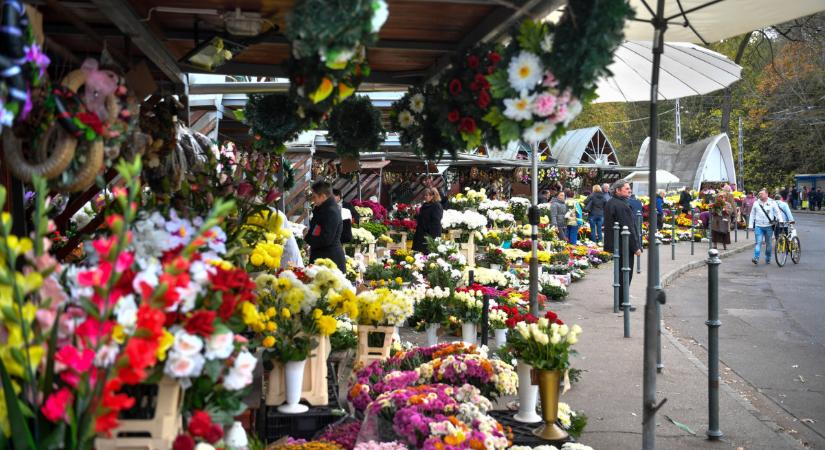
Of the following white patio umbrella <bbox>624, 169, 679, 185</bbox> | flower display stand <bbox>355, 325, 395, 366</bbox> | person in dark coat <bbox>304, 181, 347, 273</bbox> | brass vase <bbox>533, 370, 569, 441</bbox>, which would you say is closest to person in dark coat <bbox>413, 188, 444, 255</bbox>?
person in dark coat <bbox>304, 181, 347, 273</bbox>

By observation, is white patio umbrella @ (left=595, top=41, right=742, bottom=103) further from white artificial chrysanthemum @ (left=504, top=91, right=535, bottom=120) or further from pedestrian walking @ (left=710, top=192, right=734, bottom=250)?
pedestrian walking @ (left=710, top=192, right=734, bottom=250)

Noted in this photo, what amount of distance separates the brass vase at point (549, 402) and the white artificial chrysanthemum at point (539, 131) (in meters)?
1.99

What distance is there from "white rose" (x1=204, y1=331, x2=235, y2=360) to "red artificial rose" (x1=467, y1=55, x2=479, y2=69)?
1.75 m

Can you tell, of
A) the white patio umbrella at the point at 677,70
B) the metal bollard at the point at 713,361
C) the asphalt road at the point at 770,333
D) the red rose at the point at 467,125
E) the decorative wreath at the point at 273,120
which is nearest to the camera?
the red rose at the point at 467,125

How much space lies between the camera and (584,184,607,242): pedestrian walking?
71.5 feet

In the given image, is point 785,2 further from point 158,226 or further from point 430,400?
point 158,226

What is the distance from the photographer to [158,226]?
286cm

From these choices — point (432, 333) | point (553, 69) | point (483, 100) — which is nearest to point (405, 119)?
point (483, 100)

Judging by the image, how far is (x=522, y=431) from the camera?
5.03m

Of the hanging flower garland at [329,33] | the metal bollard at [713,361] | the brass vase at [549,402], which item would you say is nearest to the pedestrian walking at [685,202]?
the metal bollard at [713,361]

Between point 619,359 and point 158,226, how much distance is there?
657cm

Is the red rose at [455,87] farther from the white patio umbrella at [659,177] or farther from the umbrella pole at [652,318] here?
the white patio umbrella at [659,177]

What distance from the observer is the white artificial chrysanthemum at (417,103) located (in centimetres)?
461

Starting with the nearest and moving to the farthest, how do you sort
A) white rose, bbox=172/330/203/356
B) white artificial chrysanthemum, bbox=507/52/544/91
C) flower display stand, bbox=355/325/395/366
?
white rose, bbox=172/330/203/356 < white artificial chrysanthemum, bbox=507/52/544/91 < flower display stand, bbox=355/325/395/366
